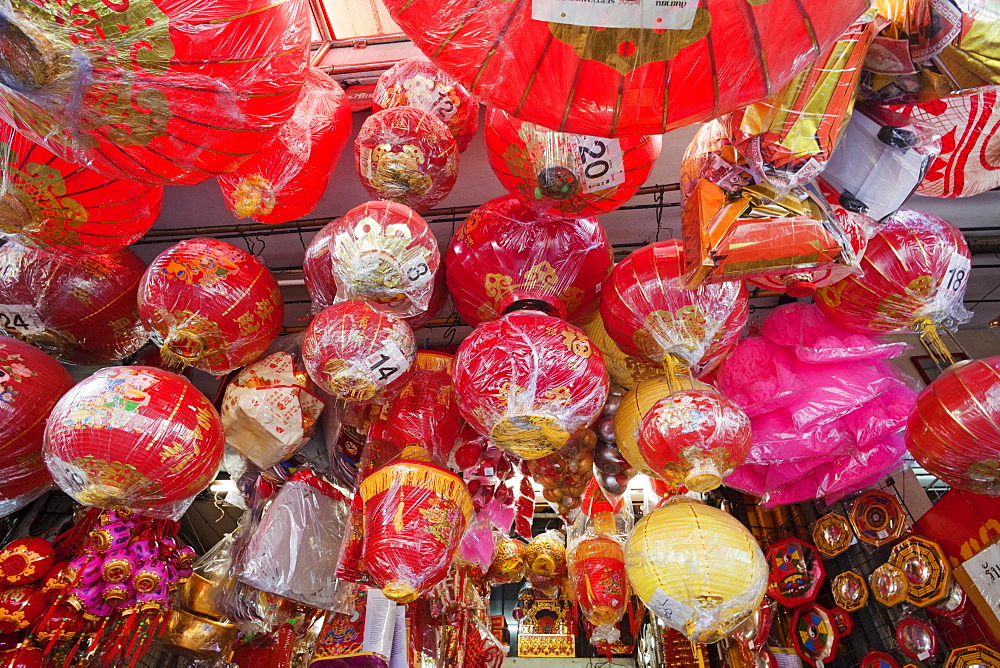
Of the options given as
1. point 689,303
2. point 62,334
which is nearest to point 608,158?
point 689,303

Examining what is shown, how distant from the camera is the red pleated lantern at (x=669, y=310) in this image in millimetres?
2186

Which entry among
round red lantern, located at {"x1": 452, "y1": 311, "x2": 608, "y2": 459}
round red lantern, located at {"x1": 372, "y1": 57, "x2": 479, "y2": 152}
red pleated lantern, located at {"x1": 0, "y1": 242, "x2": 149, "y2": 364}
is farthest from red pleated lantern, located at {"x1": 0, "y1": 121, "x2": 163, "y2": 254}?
round red lantern, located at {"x1": 452, "y1": 311, "x2": 608, "y2": 459}

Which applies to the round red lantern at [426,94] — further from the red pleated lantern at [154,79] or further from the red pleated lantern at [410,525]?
the red pleated lantern at [410,525]

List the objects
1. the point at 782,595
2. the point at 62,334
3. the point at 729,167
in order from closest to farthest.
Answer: the point at 729,167, the point at 62,334, the point at 782,595

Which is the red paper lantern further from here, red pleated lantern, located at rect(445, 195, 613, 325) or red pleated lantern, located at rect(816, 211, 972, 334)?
red pleated lantern, located at rect(816, 211, 972, 334)

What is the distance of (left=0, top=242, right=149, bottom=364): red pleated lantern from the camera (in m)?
2.66

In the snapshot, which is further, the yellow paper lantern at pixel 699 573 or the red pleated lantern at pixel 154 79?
the yellow paper lantern at pixel 699 573

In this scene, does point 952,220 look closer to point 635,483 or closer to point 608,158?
point 608,158

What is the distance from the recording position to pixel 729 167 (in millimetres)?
1868

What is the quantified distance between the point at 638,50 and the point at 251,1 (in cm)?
84

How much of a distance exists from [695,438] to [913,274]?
3.48 feet

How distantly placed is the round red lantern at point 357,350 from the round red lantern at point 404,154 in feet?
1.58

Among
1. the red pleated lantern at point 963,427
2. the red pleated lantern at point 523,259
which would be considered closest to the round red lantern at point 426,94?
the red pleated lantern at point 523,259

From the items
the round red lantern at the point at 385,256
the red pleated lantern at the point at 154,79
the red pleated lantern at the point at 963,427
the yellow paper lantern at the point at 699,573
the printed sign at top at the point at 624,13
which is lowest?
the yellow paper lantern at the point at 699,573
